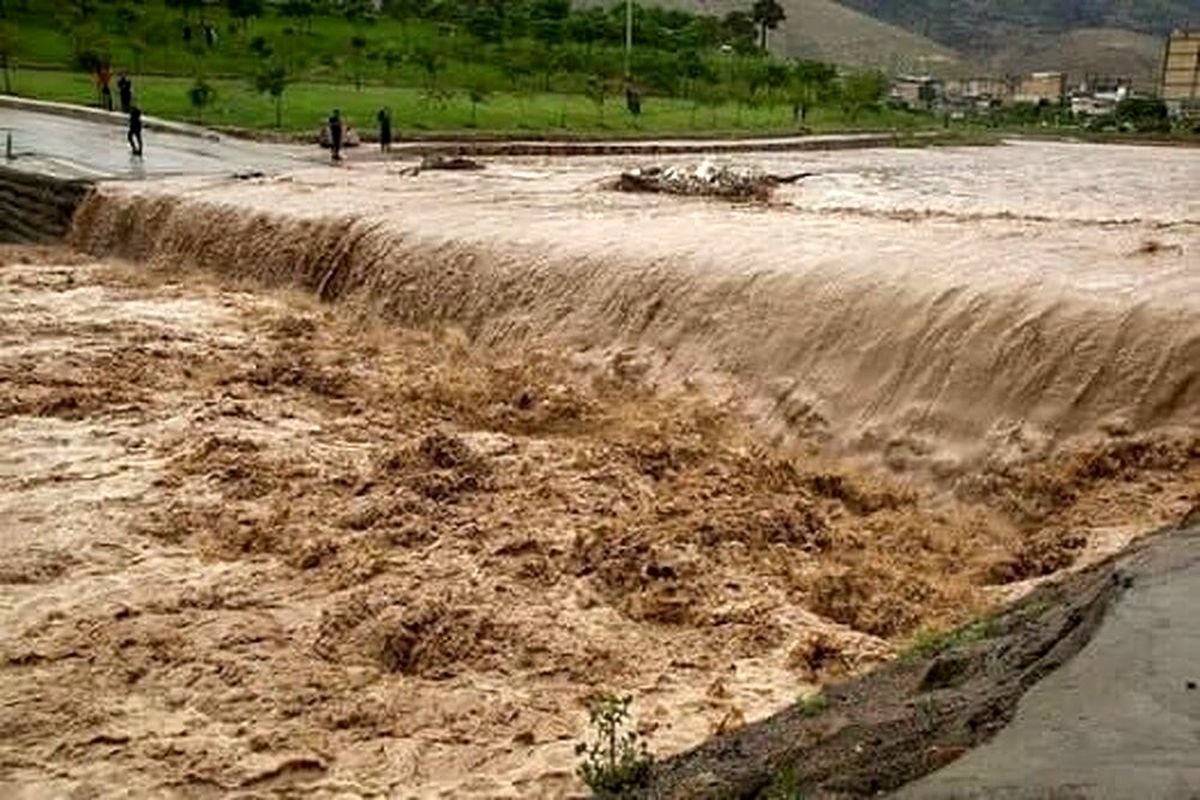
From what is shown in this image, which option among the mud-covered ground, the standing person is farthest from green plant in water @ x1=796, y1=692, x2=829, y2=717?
the standing person

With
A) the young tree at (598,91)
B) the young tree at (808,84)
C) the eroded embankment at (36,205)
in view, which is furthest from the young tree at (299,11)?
the eroded embankment at (36,205)

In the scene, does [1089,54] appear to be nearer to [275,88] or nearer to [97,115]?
[275,88]

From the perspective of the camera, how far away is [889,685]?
5.77m

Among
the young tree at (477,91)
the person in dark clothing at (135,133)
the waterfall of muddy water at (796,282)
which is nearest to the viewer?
the waterfall of muddy water at (796,282)

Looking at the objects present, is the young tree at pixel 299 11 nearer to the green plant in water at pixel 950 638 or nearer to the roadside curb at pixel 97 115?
the roadside curb at pixel 97 115

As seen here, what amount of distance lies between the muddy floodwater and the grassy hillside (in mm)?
82926

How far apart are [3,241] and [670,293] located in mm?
12790

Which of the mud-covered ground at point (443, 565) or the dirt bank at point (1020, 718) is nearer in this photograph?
the dirt bank at point (1020, 718)

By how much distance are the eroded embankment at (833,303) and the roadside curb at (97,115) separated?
10.9 m

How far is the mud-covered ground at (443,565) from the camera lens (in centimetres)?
636

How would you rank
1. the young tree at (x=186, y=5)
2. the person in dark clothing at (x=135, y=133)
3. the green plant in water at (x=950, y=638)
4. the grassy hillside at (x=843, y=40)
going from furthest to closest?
the grassy hillside at (x=843, y=40) → the young tree at (x=186, y=5) → the person in dark clothing at (x=135, y=133) → the green plant in water at (x=950, y=638)

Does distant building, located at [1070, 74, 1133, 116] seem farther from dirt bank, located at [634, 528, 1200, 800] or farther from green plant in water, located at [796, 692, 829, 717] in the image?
dirt bank, located at [634, 528, 1200, 800]

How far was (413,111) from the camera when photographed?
33.2 metres

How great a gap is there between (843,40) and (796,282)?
9842 centimetres
